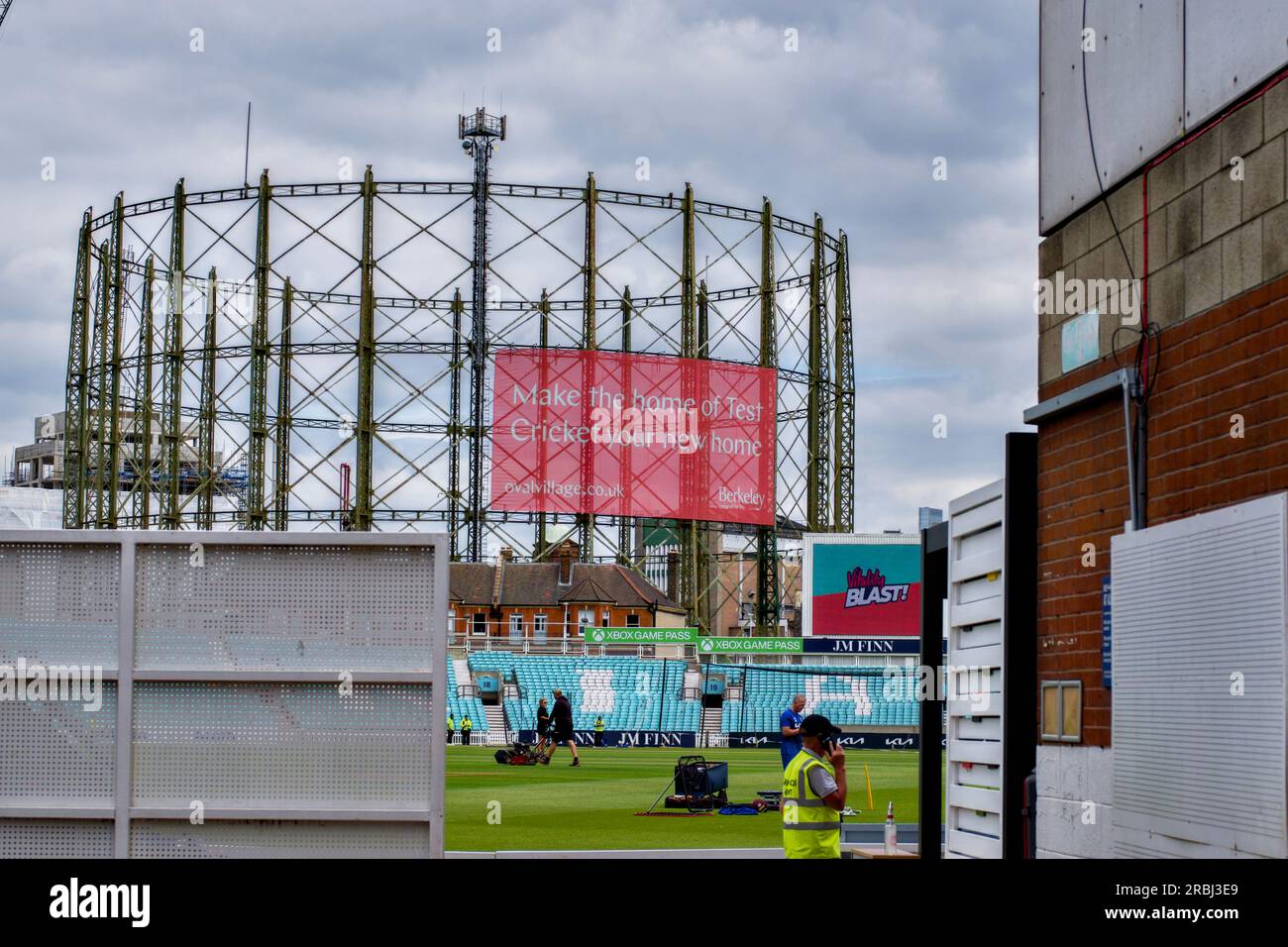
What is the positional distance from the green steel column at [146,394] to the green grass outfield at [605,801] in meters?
20.7

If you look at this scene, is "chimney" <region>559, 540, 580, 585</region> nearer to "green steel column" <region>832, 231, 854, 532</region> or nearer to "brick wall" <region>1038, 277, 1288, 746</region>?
"green steel column" <region>832, 231, 854, 532</region>

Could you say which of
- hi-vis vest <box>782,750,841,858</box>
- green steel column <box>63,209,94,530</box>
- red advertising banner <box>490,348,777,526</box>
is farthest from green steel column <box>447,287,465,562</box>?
hi-vis vest <box>782,750,841,858</box>

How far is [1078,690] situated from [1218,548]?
2.15 metres

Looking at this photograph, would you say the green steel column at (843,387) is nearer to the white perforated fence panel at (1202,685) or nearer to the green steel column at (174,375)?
the green steel column at (174,375)

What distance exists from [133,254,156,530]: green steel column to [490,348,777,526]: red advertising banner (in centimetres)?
1203

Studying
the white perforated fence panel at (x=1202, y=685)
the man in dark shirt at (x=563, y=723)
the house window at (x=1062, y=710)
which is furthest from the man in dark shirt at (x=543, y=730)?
the white perforated fence panel at (x=1202, y=685)

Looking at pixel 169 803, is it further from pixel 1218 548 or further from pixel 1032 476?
pixel 1032 476

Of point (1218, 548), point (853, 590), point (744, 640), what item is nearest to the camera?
point (1218, 548)

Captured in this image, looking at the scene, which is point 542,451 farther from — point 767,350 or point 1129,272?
point 1129,272

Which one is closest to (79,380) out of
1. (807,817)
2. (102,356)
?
(102,356)

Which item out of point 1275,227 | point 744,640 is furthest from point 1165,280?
point 744,640

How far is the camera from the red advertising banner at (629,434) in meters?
53.4
